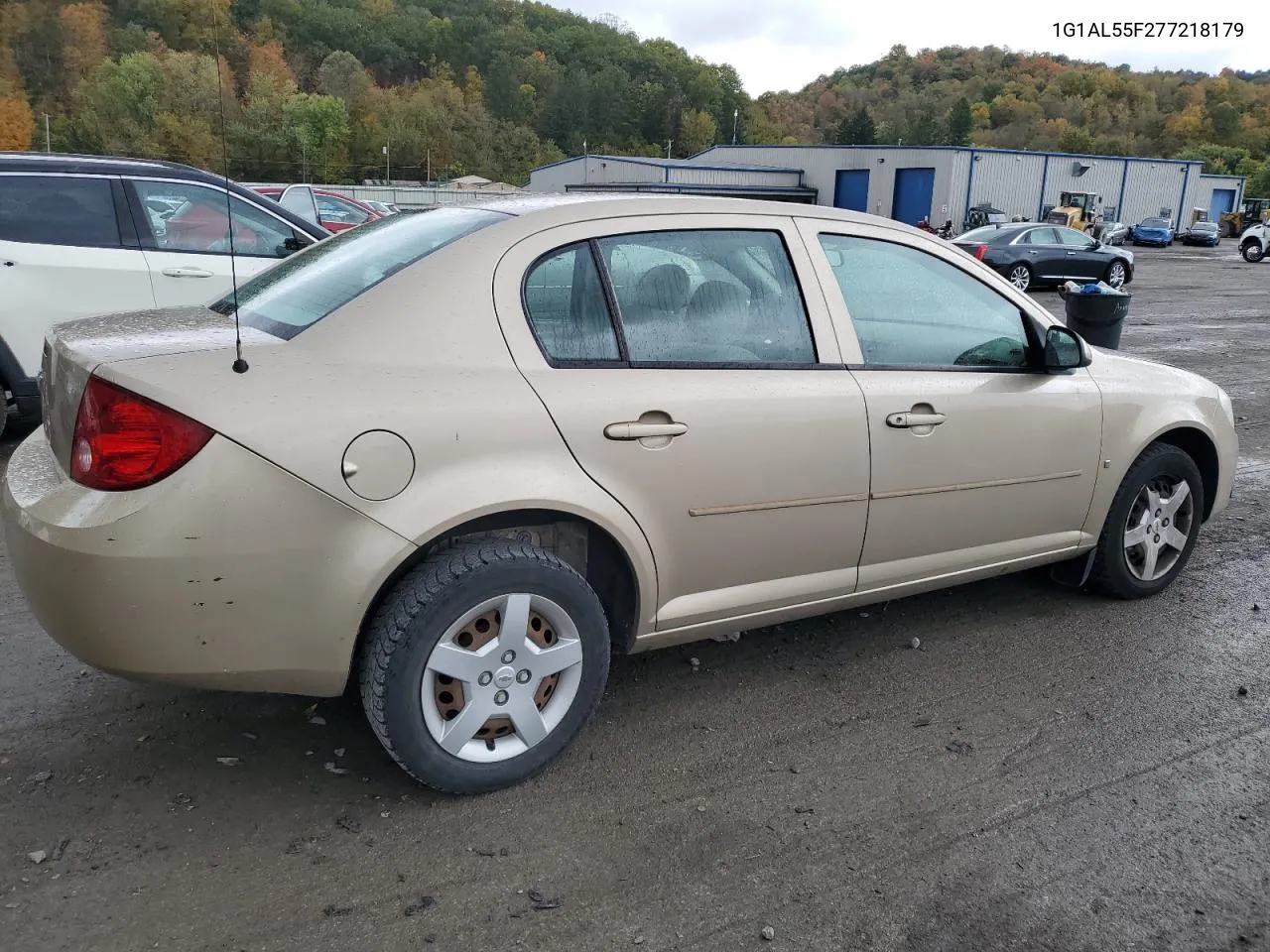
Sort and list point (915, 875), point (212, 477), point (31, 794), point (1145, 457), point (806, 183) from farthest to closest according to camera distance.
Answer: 1. point (806, 183)
2. point (1145, 457)
3. point (31, 794)
4. point (915, 875)
5. point (212, 477)

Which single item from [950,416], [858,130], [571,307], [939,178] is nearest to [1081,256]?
[950,416]

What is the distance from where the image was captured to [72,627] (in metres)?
2.57

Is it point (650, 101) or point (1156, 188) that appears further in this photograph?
point (650, 101)

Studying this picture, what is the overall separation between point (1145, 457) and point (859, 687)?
1747mm

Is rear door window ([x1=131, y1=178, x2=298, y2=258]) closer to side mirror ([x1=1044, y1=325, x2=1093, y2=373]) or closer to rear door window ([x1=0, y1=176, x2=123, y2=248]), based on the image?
rear door window ([x1=0, y1=176, x2=123, y2=248])

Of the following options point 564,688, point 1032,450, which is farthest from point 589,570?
point 1032,450

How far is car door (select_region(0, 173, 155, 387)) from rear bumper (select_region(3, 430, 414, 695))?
435cm

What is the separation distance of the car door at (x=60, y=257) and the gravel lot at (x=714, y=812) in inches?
116

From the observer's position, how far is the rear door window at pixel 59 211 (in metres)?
6.36

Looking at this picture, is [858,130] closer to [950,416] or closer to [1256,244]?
[1256,244]

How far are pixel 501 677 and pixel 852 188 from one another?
55.2m

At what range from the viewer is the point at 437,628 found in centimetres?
271

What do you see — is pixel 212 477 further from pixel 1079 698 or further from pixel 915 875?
pixel 1079 698

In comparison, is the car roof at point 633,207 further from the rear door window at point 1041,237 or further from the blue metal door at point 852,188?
the blue metal door at point 852,188
